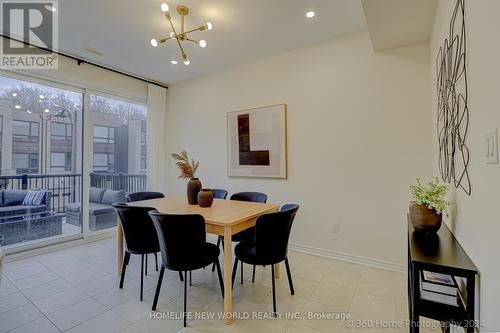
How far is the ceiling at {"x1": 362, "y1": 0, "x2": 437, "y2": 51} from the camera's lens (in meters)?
2.12

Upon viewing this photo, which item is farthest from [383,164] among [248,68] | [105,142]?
[105,142]

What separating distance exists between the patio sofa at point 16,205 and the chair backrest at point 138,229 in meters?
2.16

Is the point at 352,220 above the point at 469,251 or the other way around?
the other way around

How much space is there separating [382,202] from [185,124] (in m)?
3.60

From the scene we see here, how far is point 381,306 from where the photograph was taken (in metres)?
2.16

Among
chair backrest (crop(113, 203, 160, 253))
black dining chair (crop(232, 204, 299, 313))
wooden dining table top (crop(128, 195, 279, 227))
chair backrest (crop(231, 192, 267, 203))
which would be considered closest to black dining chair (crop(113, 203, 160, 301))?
chair backrest (crop(113, 203, 160, 253))

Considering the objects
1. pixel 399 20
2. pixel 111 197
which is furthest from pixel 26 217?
pixel 399 20

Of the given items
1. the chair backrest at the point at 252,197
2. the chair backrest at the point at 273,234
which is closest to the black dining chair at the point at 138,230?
the chair backrest at the point at 273,234

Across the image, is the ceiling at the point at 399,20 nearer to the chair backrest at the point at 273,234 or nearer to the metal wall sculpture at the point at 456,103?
the metal wall sculpture at the point at 456,103

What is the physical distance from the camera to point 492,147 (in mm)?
968

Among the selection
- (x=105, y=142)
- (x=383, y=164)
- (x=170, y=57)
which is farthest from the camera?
(x=105, y=142)

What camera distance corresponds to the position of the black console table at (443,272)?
1169mm

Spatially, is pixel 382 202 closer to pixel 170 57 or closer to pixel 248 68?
pixel 248 68
